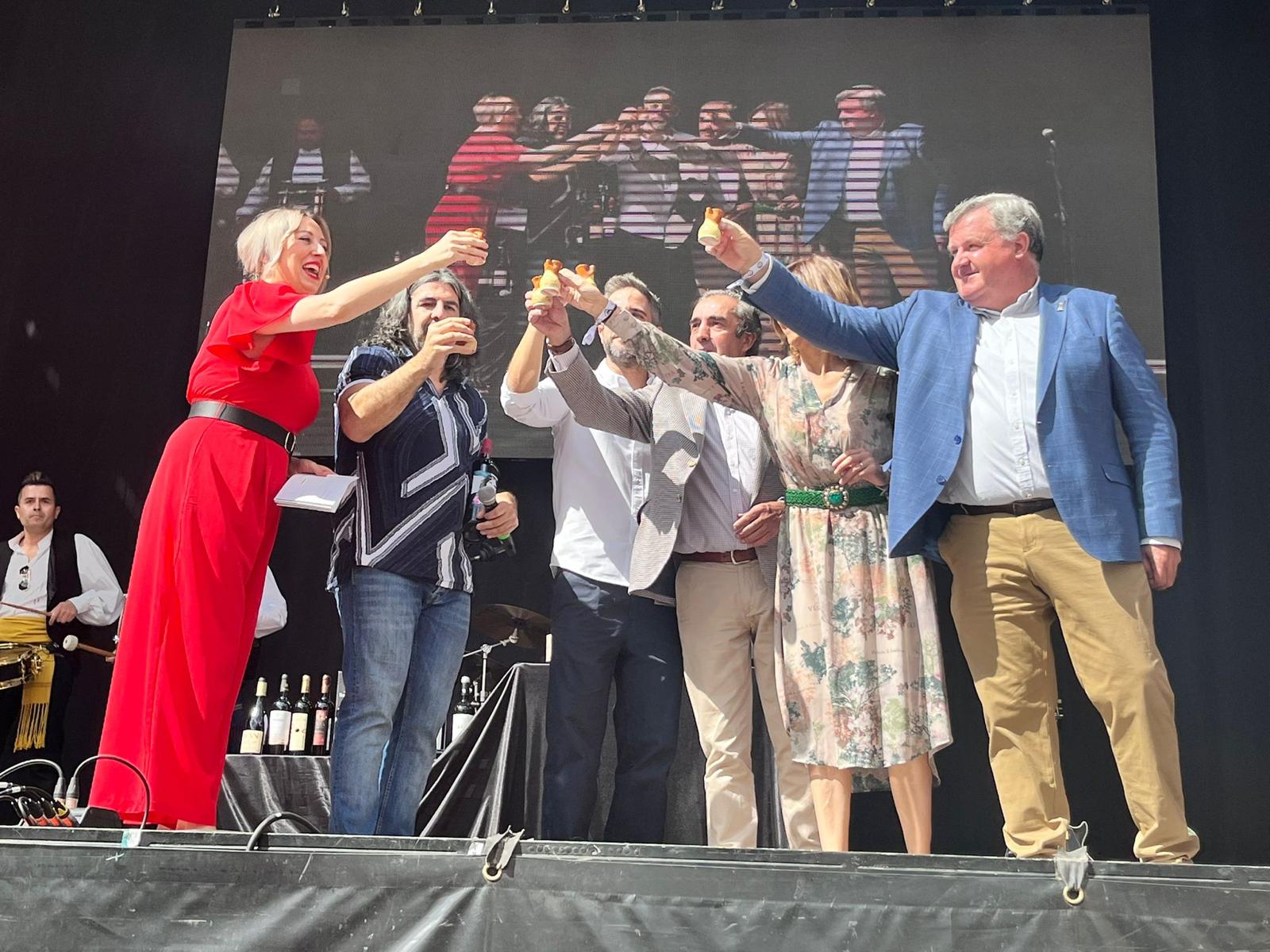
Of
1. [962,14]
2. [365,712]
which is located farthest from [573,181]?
[365,712]

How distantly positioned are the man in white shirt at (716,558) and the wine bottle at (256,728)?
1786 millimetres

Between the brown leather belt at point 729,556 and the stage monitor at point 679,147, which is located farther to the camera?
the stage monitor at point 679,147

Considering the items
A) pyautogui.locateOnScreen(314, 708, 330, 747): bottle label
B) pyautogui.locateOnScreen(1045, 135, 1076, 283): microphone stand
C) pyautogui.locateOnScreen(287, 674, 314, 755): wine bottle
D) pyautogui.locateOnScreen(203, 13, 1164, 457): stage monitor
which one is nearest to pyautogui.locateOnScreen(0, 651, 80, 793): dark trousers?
pyautogui.locateOnScreen(287, 674, 314, 755): wine bottle

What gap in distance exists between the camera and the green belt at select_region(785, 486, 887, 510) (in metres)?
2.40

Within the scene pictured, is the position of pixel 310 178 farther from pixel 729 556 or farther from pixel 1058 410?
pixel 1058 410

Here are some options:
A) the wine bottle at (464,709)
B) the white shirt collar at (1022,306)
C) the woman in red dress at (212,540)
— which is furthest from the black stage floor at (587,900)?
the wine bottle at (464,709)

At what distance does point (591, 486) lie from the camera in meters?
2.95

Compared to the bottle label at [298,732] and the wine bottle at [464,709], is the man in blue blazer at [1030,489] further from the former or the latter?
the bottle label at [298,732]

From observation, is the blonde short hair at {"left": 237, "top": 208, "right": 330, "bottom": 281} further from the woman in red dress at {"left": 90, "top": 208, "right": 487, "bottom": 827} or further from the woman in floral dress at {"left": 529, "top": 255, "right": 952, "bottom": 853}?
the woman in floral dress at {"left": 529, "top": 255, "right": 952, "bottom": 853}

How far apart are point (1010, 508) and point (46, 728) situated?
3.41 m

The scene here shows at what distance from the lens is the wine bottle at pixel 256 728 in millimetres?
3865

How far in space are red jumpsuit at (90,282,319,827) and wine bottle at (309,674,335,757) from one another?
179cm

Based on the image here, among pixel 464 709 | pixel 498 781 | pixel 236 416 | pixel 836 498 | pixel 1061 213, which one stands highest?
pixel 1061 213

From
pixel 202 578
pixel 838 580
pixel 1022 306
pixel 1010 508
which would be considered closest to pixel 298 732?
pixel 202 578
